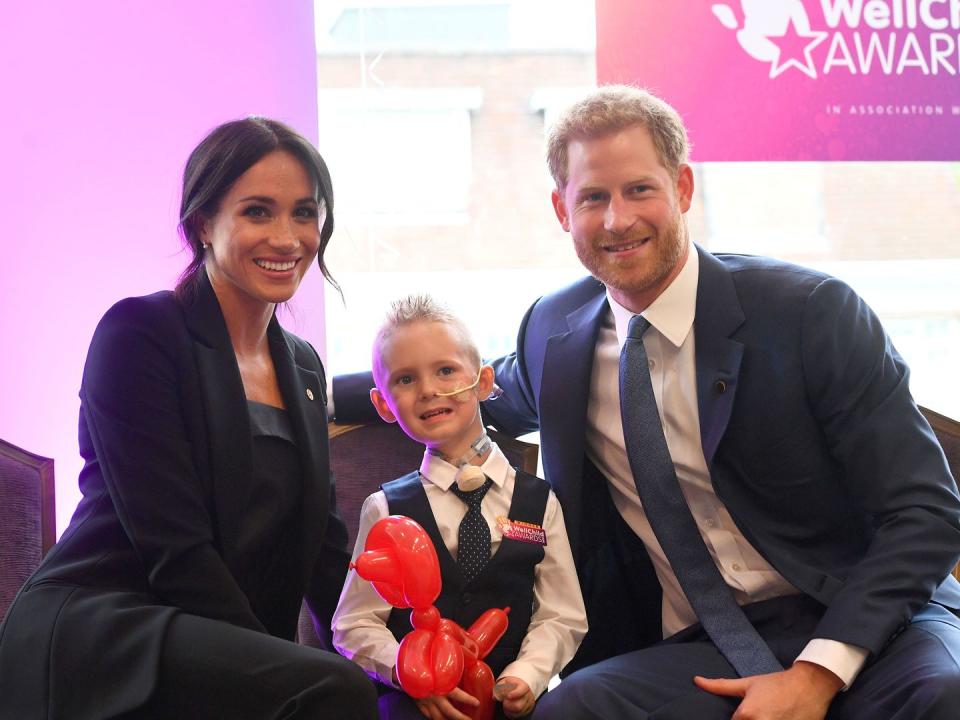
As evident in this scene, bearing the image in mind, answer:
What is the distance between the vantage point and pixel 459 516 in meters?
1.98

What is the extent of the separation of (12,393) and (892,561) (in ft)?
7.64

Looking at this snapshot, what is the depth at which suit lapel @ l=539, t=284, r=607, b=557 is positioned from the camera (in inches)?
82.4

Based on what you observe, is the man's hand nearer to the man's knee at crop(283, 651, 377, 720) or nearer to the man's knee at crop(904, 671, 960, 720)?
the man's knee at crop(904, 671, 960, 720)

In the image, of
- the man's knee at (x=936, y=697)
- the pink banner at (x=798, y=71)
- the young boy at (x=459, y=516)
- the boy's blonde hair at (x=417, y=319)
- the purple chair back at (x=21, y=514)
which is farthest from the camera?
the pink banner at (x=798, y=71)

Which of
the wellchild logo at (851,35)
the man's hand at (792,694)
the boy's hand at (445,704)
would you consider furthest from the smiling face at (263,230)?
the wellchild logo at (851,35)

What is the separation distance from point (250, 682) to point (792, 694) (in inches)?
35.1

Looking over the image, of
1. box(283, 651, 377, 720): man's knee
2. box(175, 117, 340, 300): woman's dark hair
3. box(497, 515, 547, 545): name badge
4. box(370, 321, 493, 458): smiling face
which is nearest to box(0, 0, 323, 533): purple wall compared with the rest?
box(175, 117, 340, 300): woman's dark hair

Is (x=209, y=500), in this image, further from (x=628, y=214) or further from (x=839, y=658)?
(x=839, y=658)

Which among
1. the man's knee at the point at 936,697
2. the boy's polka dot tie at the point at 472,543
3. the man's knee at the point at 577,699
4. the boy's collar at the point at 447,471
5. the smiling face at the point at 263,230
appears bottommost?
the man's knee at the point at 577,699

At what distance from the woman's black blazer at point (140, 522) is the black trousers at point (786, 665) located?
599 millimetres

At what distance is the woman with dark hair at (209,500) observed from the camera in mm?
1629

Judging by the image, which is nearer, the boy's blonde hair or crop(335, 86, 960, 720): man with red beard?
crop(335, 86, 960, 720): man with red beard

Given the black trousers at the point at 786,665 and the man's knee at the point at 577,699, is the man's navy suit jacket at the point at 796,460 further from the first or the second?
the man's knee at the point at 577,699

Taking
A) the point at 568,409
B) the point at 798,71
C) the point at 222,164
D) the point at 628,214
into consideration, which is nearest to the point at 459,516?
the point at 568,409
